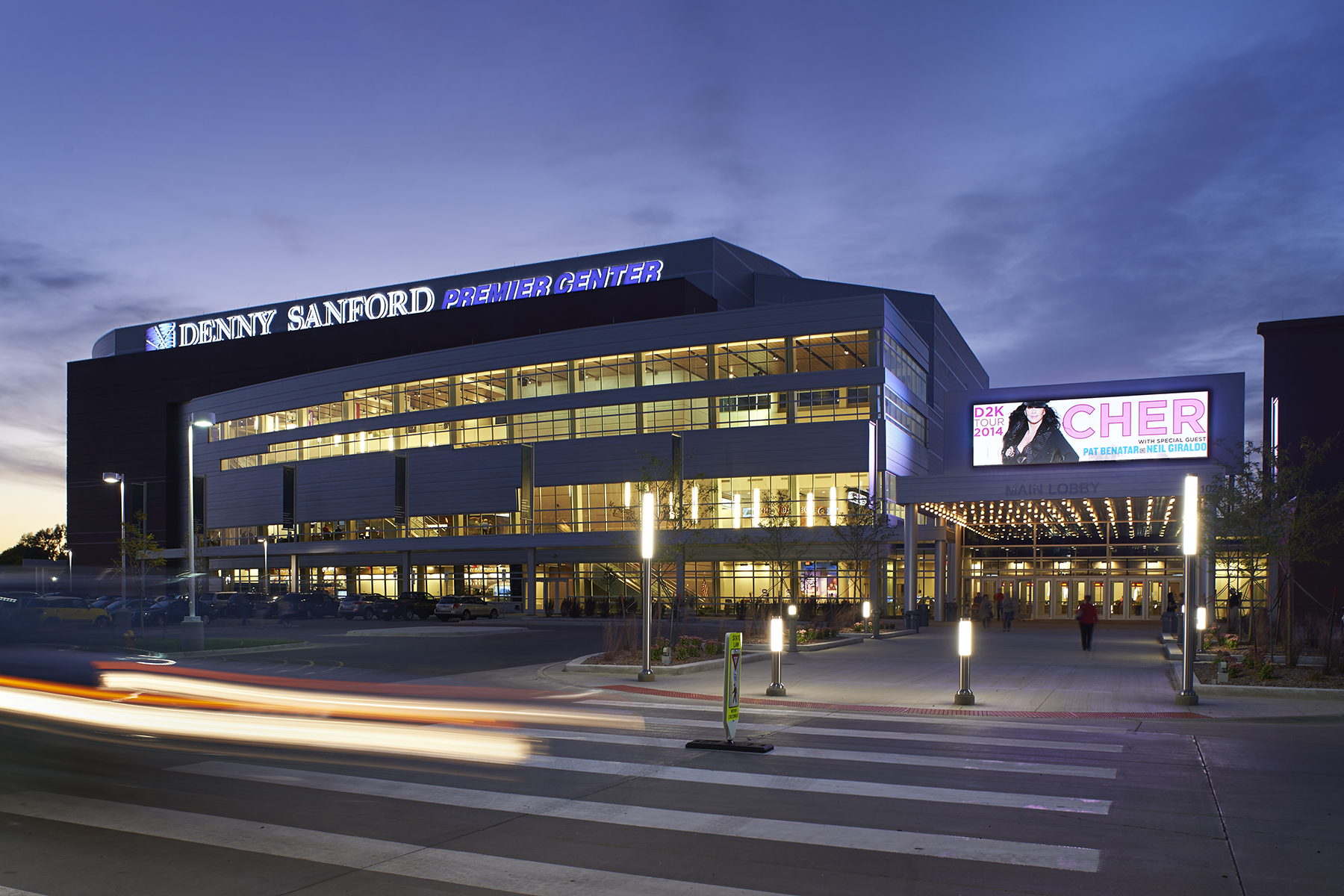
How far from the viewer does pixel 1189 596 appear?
50.8ft

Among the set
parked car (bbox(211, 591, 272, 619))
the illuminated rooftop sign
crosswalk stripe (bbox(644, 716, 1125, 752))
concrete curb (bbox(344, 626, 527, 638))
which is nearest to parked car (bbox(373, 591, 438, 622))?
parked car (bbox(211, 591, 272, 619))

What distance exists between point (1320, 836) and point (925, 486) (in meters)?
33.6

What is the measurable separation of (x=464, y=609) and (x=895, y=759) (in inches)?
1774

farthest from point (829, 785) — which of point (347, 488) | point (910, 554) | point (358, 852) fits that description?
point (347, 488)

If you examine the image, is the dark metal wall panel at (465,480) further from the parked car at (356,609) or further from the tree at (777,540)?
the tree at (777,540)

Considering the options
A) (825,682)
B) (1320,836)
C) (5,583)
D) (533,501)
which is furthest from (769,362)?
(5,583)

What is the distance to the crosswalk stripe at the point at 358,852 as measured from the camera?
6398 mm

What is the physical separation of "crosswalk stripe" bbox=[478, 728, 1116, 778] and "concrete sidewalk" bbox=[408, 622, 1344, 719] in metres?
4.17

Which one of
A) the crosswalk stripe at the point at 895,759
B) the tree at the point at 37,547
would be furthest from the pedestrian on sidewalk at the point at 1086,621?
the tree at the point at 37,547

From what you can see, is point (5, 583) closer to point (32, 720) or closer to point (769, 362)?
point (769, 362)

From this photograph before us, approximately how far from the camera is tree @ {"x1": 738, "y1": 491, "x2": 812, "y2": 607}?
122ft

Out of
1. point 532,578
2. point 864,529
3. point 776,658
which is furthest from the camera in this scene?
point 532,578

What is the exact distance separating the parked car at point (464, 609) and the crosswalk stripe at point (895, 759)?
136 feet

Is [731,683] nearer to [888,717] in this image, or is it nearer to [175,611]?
[888,717]
